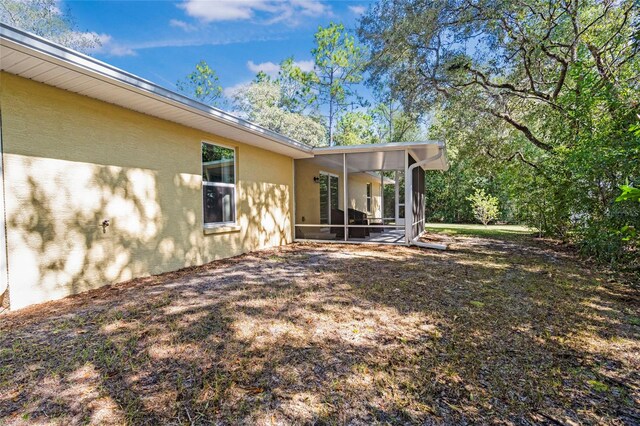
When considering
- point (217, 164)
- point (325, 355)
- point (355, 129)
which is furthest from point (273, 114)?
point (325, 355)

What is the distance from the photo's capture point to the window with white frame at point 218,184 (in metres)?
6.41

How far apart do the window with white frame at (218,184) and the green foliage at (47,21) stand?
15.9 m

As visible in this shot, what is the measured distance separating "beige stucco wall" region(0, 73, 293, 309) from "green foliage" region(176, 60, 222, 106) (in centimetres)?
2346

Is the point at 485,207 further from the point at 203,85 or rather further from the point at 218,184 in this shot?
the point at 203,85

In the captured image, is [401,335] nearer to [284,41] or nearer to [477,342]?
[477,342]

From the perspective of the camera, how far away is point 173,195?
557 cm

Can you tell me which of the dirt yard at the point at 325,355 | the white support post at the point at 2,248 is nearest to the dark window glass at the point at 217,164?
the dirt yard at the point at 325,355

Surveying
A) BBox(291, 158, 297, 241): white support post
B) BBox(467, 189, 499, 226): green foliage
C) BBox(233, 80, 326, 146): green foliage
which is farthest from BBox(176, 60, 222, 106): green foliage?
BBox(467, 189, 499, 226): green foliage

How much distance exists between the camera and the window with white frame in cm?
641

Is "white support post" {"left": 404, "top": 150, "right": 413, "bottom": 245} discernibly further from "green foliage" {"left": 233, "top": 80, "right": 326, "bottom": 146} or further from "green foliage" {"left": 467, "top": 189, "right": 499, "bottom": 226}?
"green foliage" {"left": 233, "top": 80, "right": 326, "bottom": 146}

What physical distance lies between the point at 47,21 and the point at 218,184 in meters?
18.7

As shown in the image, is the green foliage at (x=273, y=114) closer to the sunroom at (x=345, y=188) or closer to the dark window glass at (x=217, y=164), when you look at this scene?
the sunroom at (x=345, y=188)

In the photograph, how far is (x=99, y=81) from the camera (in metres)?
3.77

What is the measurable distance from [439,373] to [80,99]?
16.8ft
